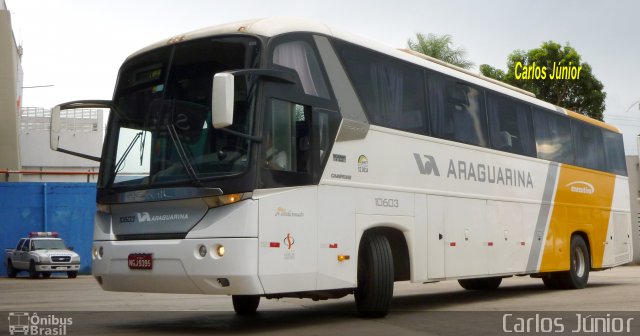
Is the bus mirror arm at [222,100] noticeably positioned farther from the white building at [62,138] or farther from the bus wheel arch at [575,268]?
the white building at [62,138]

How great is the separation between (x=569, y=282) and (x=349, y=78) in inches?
350

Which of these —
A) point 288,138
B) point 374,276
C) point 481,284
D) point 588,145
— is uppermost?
point 588,145

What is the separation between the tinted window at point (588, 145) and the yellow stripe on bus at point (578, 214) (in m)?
0.22

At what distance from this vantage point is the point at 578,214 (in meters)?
17.5

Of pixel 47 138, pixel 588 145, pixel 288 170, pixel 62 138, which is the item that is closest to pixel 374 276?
pixel 288 170

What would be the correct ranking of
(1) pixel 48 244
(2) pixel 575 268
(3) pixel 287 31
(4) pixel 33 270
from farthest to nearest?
(1) pixel 48 244
(4) pixel 33 270
(2) pixel 575 268
(3) pixel 287 31

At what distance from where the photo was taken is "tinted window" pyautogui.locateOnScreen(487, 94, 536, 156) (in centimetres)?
1469

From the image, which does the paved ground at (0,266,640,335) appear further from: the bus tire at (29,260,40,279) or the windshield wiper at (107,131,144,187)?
the bus tire at (29,260,40,279)

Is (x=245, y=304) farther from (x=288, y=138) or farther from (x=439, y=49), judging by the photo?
(x=439, y=49)

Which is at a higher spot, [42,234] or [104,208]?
[104,208]

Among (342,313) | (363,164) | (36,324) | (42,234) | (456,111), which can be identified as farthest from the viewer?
(42,234)

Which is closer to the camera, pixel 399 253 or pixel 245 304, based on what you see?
pixel 399 253

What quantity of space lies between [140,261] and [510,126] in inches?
326

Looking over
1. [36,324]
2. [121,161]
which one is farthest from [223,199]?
[36,324]
